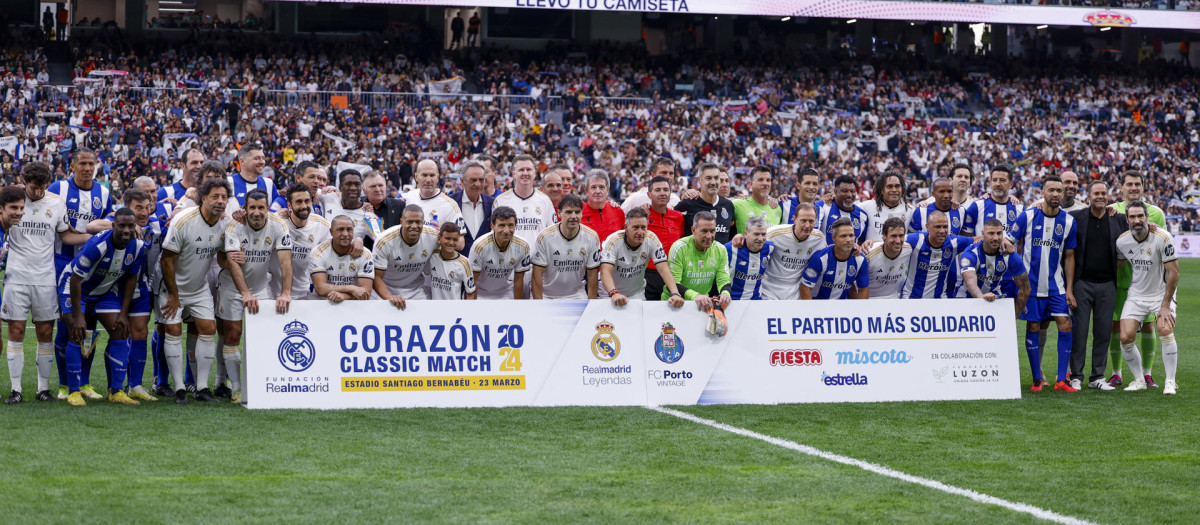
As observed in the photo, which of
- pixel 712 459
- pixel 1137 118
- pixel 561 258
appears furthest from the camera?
pixel 1137 118

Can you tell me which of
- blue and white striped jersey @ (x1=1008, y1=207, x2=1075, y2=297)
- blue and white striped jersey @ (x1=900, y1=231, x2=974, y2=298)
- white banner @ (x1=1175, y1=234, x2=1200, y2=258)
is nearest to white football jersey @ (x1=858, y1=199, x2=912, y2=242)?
blue and white striped jersey @ (x1=900, y1=231, x2=974, y2=298)

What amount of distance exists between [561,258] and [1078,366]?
16.5ft

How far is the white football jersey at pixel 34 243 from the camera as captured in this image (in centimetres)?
880

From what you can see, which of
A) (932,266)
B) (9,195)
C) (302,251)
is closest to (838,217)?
(932,266)

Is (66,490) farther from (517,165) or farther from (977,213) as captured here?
(977,213)

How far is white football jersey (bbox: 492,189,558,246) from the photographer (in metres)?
10.6

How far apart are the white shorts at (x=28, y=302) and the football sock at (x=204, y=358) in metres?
1.10

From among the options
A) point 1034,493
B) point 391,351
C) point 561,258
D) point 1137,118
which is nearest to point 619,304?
A: point 561,258

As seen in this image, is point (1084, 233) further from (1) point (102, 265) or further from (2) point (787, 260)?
(1) point (102, 265)

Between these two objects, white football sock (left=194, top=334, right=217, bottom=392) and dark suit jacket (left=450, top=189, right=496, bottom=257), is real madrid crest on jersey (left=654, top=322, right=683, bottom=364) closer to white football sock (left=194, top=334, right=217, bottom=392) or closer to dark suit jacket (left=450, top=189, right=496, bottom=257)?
dark suit jacket (left=450, top=189, right=496, bottom=257)

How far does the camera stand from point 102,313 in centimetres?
912

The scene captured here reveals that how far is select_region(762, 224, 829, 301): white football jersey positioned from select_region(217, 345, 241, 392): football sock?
14.9ft

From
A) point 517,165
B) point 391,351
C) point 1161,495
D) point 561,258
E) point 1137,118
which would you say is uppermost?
point 1137,118

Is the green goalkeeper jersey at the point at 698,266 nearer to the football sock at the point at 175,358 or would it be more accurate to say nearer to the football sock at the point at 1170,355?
the football sock at the point at 175,358
